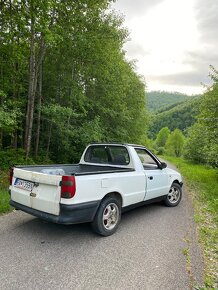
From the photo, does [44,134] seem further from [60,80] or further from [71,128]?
[60,80]

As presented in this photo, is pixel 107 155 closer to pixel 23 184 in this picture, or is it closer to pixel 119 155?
pixel 119 155

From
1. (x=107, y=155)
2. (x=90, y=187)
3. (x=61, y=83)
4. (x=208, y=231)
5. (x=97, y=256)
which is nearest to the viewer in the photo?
(x=97, y=256)

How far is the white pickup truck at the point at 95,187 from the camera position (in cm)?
381

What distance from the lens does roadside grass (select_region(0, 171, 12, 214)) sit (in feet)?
18.0

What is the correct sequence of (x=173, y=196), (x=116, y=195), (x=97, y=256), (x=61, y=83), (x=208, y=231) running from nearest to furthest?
(x=97, y=256) < (x=116, y=195) < (x=208, y=231) < (x=173, y=196) < (x=61, y=83)

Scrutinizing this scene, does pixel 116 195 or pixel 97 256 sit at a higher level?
pixel 116 195

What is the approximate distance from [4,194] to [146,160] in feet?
13.7

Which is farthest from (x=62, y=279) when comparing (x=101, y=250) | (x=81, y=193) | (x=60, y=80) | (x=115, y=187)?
(x=60, y=80)

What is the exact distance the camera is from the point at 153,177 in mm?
5715

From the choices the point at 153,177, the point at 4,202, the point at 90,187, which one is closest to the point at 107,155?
the point at 153,177

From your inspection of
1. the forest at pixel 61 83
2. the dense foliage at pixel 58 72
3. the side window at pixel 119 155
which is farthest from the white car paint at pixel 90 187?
the dense foliage at pixel 58 72

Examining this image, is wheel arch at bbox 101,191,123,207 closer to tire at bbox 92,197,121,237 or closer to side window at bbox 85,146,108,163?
tire at bbox 92,197,121,237

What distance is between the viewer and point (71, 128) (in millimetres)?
12000

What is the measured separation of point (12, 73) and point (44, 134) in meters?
3.63
